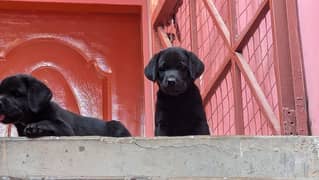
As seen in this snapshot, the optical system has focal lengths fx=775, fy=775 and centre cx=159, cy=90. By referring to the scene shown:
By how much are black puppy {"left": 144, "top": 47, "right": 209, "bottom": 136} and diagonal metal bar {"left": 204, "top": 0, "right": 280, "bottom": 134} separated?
0.19 meters

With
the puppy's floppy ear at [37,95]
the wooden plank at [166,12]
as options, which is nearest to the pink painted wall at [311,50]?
the puppy's floppy ear at [37,95]

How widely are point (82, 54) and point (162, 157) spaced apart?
200 centimetres

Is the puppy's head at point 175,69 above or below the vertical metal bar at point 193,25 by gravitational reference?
below

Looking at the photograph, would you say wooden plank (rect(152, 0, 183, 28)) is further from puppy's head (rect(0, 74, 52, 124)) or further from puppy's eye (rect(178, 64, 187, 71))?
puppy's head (rect(0, 74, 52, 124))

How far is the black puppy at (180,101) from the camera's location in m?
2.13

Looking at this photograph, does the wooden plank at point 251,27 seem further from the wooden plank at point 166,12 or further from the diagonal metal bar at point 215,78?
the wooden plank at point 166,12

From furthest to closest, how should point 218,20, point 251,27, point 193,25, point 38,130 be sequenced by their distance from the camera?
point 193,25 < point 218,20 < point 251,27 < point 38,130

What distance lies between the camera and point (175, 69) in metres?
2.13

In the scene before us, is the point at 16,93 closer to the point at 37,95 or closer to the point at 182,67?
the point at 37,95

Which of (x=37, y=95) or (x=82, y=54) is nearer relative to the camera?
(x=37, y=95)

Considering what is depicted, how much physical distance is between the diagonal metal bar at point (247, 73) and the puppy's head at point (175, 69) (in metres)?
0.22

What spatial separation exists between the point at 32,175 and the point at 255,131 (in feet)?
3.56

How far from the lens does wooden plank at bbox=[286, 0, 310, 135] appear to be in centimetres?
201

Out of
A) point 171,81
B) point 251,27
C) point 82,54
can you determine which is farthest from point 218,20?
point 82,54
